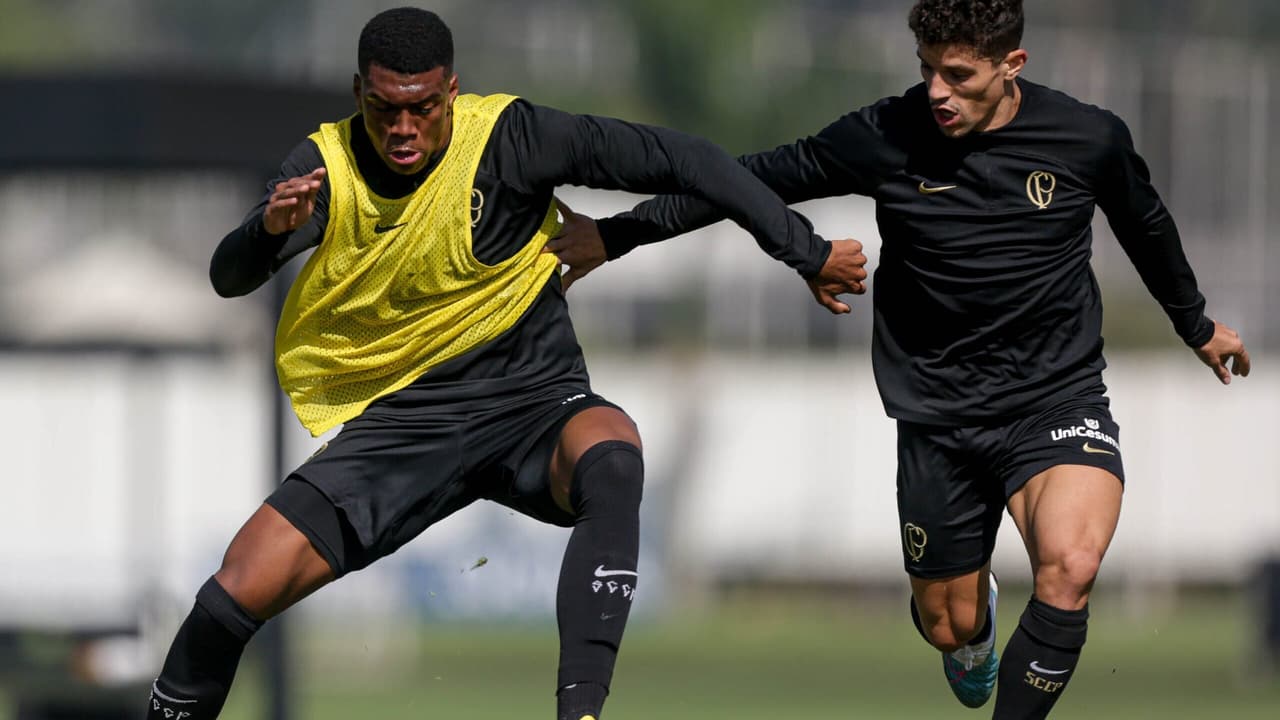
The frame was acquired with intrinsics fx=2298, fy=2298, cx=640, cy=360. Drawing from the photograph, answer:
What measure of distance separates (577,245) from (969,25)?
148 cm

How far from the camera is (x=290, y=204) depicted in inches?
265

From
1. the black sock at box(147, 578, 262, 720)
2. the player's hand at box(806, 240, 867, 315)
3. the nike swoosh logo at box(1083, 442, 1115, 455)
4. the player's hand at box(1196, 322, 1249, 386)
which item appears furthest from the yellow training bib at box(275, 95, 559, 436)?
the player's hand at box(1196, 322, 1249, 386)

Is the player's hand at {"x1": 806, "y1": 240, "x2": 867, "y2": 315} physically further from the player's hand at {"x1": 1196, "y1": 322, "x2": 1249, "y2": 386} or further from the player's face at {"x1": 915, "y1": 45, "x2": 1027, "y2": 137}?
the player's hand at {"x1": 1196, "y1": 322, "x2": 1249, "y2": 386}

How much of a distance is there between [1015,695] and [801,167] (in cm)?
195

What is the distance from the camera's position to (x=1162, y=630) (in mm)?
28844

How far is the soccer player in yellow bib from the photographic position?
7.09m

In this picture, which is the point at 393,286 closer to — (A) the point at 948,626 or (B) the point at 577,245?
(B) the point at 577,245

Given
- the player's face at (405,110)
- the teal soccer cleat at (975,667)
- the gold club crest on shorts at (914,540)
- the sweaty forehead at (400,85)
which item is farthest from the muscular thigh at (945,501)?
the sweaty forehead at (400,85)

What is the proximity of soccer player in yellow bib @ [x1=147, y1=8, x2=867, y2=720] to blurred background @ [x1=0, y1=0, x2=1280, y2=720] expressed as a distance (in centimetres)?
548

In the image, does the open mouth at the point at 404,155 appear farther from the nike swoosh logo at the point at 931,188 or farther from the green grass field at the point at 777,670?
the green grass field at the point at 777,670

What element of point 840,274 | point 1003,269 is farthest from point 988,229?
point 840,274

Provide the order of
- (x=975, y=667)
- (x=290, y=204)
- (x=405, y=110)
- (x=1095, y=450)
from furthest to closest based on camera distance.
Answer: (x=975, y=667), (x=1095, y=450), (x=405, y=110), (x=290, y=204)

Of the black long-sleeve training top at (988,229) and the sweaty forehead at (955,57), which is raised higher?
the sweaty forehead at (955,57)

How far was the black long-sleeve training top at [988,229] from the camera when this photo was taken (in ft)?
25.5
